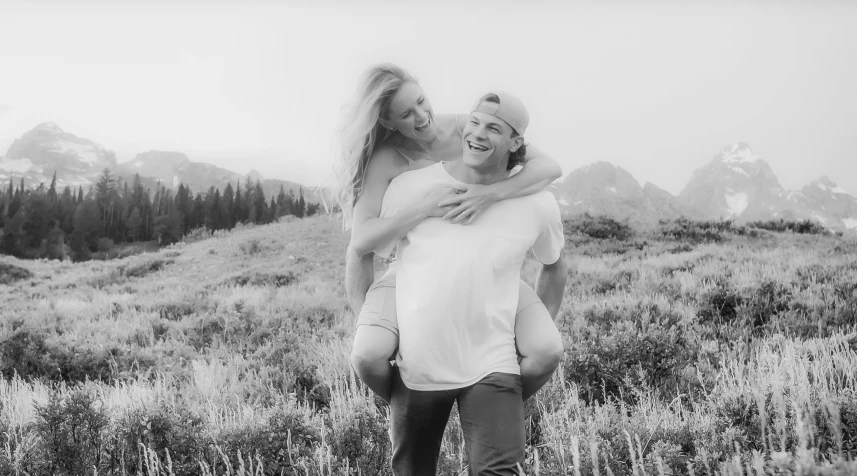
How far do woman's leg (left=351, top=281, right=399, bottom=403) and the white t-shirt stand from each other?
6cm

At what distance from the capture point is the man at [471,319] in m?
2.42

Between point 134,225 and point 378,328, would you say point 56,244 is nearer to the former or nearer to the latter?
point 134,225

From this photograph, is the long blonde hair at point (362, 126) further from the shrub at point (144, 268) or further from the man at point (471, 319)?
the shrub at point (144, 268)

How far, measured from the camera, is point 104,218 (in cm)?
7906

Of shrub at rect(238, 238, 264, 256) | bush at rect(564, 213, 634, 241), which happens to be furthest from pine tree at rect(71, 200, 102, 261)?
bush at rect(564, 213, 634, 241)

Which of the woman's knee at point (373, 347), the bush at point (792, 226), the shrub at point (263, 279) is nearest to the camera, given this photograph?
the woman's knee at point (373, 347)

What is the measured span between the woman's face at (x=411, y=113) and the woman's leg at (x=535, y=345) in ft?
3.38

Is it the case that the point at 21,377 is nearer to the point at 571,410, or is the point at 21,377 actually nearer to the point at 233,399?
the point at 233,399

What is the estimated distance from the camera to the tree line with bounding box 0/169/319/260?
65.5 meters

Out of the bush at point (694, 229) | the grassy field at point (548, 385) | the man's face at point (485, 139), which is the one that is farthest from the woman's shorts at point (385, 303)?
the bush at point (694, 229)

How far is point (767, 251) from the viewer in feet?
41.8

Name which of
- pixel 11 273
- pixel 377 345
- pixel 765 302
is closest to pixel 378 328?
pixel 377 345

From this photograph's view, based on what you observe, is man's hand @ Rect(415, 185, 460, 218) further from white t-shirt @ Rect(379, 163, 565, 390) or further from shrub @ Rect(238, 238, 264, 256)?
shrub @ Rect(238, 238, 264, 256)

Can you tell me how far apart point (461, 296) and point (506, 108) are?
863 millimetres
